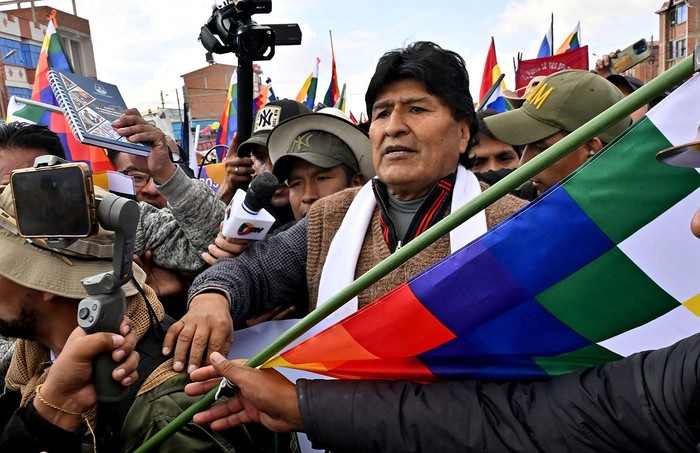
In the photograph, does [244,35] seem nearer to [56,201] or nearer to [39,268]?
[39,268]

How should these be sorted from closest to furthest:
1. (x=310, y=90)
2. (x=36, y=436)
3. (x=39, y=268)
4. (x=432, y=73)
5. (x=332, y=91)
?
(x=36, y=436) → (x=39, y=268) → (x=432, y=73) → (x=310, y=90) → (x=332, y=91)

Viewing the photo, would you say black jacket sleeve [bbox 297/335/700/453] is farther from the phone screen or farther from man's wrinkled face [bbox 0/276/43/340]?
man's wrinkled face [bbox 0/276/43/340]

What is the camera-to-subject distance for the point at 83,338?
1.22 metres

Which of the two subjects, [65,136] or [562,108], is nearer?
[562,108]

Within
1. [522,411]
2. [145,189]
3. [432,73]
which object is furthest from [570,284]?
[145,189]

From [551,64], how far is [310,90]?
281cm

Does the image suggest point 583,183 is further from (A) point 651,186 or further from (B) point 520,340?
(B) point 520,340

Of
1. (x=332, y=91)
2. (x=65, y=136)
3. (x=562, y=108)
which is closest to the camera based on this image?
(x=562, y=108)

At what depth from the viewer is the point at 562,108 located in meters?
2.47

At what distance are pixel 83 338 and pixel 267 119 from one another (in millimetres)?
2045

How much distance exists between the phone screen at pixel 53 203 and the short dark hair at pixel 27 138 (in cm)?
150

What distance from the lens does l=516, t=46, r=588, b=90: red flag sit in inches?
207

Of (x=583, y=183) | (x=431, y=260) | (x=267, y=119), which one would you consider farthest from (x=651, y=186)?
(x=267, y=119)

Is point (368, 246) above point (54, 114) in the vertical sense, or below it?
below
